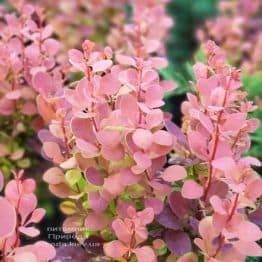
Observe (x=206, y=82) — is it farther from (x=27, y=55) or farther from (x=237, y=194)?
(x=27, y=55)

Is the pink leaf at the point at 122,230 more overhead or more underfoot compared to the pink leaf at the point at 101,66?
more underfoot

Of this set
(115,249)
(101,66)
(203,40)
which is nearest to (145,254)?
(115,249)

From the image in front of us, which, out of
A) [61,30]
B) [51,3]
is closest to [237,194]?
[61,30]

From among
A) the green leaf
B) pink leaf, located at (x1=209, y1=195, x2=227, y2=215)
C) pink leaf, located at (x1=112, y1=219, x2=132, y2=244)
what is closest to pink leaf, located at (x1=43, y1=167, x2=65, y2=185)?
the green leaf

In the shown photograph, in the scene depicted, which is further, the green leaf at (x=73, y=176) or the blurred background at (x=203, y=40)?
the blurred background at (x=203, y=40)

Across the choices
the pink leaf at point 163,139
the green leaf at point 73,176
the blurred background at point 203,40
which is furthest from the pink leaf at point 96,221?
the blurred background at point 203,40

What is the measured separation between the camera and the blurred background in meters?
1.62

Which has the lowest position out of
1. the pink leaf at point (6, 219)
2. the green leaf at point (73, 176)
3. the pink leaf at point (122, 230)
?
the pink leaf at point (122, 230)

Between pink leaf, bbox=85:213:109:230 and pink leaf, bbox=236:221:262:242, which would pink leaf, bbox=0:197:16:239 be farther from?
pink leaf, bbox=236:221:262:242

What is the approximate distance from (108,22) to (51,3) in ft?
0.98

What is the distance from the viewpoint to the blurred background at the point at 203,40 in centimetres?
A: 162

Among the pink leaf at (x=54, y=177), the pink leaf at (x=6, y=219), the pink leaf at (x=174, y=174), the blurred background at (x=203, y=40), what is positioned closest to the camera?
the pink leaf at (x=6, y=219)

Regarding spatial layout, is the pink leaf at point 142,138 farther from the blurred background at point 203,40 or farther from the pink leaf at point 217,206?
the blurred background at point 203,40

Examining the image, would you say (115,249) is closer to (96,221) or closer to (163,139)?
(96,221)
